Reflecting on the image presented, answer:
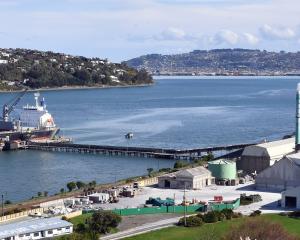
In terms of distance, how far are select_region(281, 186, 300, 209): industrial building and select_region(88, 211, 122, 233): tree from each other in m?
7.55

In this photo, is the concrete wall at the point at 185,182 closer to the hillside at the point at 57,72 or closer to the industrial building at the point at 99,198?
the industrial building at the point at 99,198

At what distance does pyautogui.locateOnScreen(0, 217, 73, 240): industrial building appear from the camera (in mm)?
24297

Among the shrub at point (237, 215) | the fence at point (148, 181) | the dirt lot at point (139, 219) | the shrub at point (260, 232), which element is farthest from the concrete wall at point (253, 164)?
the shrub at point (260, 232)

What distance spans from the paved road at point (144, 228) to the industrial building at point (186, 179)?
612cm

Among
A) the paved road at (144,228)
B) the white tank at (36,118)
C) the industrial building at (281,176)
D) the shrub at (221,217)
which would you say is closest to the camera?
the paved road at (144,228)

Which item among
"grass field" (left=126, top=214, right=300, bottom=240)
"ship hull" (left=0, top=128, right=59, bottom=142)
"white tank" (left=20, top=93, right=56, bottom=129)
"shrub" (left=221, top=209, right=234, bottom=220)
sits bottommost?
"grass field" (left=126, top=214, right=300, bottom=240)

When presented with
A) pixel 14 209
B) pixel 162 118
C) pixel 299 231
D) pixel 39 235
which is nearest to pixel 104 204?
pixel 14 209

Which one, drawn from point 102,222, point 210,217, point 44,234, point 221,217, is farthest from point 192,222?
point 44,234

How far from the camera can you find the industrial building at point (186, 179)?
3416cm

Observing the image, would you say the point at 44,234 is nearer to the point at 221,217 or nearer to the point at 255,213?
the point at 221,217

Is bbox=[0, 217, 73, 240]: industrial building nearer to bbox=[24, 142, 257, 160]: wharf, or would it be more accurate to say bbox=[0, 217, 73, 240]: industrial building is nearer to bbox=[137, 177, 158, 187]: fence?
bbox=[137, 177, 158, 187]: fence

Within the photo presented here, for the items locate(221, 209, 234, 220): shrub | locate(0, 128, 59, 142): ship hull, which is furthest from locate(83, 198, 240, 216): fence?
locate(0, 128, 59, 142): ship hull

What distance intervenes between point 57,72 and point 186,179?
4249 inches

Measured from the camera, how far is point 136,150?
52188mm
